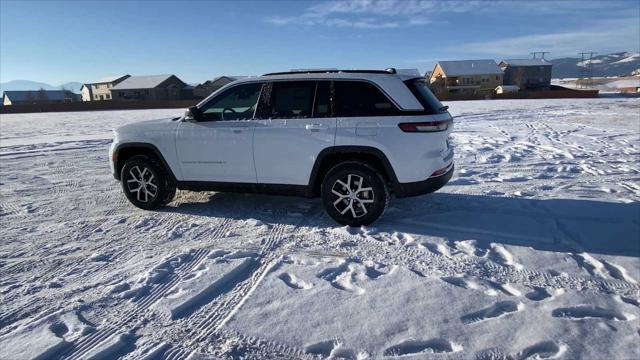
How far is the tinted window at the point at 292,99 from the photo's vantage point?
5.00 m

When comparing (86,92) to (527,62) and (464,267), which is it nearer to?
(527,62)

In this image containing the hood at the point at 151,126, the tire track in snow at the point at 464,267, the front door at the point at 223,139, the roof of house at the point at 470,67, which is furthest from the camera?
the roof of house at the point at 470,67

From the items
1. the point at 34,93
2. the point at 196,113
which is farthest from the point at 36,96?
the point at 196,113

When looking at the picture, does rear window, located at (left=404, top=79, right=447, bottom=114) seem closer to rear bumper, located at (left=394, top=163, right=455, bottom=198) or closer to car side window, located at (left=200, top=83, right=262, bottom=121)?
rear bumper, located at (left=394, top=163, right=455, bottom=198)

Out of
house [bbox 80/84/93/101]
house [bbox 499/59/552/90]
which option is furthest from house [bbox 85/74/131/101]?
house [bbox 499/59/552/90]

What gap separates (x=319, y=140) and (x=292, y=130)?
363 mm

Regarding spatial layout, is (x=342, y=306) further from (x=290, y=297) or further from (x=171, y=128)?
(x=171, y=128)

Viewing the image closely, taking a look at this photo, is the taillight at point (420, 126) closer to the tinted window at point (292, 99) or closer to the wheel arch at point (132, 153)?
the tinted window at point (292, 99)

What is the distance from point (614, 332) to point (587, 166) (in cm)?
598

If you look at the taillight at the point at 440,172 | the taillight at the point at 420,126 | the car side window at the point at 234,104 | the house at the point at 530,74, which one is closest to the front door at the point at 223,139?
the car side window at the point at 234,104

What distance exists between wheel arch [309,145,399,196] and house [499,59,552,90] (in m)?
79.8

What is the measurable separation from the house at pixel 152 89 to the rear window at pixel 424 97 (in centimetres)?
7082

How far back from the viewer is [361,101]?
4.77 m

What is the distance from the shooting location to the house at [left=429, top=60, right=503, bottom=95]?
227 ft
